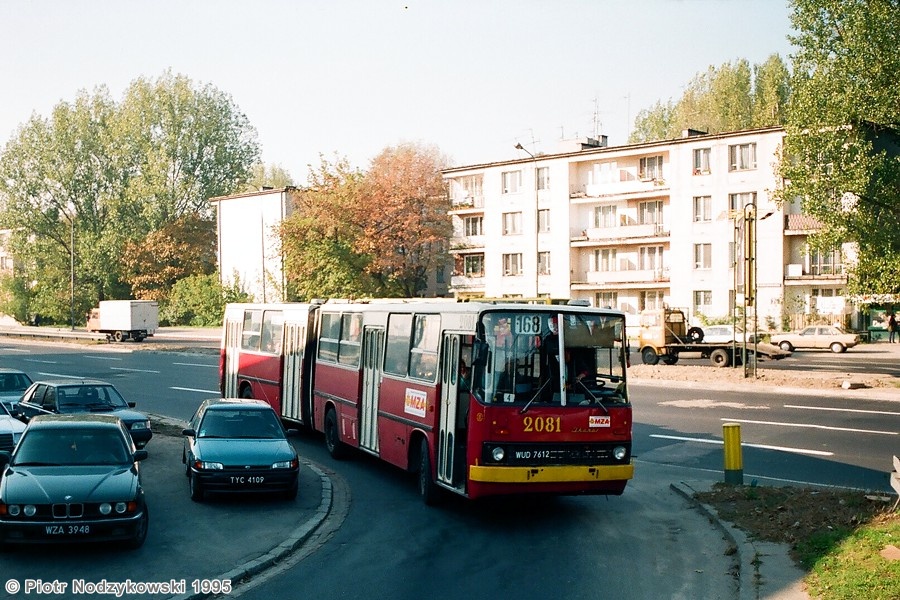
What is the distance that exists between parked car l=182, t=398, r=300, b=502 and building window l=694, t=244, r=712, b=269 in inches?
2080

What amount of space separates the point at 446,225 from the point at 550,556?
223 feet

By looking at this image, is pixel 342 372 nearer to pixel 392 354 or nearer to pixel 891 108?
pixel 392 354

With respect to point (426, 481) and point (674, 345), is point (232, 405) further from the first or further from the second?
point (674, 345)

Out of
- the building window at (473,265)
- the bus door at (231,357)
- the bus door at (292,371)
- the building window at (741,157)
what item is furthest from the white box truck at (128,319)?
the bus door at (292,371)

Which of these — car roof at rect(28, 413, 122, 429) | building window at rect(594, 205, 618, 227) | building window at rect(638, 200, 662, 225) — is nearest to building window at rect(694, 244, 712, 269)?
building window at rect(638, 200, 662, 225)

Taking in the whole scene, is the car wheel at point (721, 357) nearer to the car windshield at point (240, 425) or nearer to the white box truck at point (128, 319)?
the car windshield at point (240, 425)

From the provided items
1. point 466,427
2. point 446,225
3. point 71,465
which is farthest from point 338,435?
point 446,225

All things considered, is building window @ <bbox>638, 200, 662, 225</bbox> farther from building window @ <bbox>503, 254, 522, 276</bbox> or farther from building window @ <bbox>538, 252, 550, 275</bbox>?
building window @ <bbox>503, 254, 522, 276</bbox>

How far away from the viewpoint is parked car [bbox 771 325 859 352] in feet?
179

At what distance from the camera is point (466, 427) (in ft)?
43.5

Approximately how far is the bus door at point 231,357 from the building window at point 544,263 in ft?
159

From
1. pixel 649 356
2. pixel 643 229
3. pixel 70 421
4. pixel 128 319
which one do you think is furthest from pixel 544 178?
pixel 70 421

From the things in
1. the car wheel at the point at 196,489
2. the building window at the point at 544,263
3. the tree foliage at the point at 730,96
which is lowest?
the car wheel at the point at 196,489

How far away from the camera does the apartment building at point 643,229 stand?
61.3 metres
